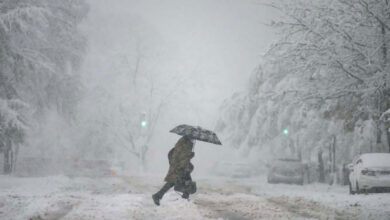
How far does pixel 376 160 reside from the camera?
15.0 meters

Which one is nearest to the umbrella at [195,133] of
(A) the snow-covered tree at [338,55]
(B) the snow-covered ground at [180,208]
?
(B) the snow-covered ground at [180,208]

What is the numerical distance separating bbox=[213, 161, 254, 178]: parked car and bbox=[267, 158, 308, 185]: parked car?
9.43m

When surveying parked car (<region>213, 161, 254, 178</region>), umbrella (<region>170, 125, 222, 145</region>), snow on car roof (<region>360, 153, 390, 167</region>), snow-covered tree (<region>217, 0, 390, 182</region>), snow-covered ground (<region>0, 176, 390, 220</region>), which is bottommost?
snow-covered ground (<region>0, 176, 390, 220</region>)

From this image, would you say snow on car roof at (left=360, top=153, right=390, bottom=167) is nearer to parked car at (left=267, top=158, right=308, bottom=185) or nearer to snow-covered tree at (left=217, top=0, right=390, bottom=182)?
snow-covered tree at (left=217, top=0, right=390, bottom=182)

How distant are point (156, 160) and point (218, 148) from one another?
8908 mm

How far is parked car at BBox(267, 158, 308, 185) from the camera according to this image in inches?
967

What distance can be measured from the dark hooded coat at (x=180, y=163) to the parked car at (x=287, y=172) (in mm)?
14549

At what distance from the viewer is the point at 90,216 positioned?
962 cm

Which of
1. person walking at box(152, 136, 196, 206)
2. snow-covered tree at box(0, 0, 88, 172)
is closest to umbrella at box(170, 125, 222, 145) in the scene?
person walking at box(152, 136, 196, 206)

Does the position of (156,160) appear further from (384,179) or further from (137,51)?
(384,179)

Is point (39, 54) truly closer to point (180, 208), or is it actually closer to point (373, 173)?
point (180, 208)

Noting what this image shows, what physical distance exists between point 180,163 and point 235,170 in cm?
2404

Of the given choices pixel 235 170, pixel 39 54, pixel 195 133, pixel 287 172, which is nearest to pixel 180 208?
pixel 195 133

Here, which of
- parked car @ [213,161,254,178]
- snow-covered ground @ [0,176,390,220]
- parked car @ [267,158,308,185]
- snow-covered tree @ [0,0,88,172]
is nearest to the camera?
snow-covered ground @ [0,176,390,220]
